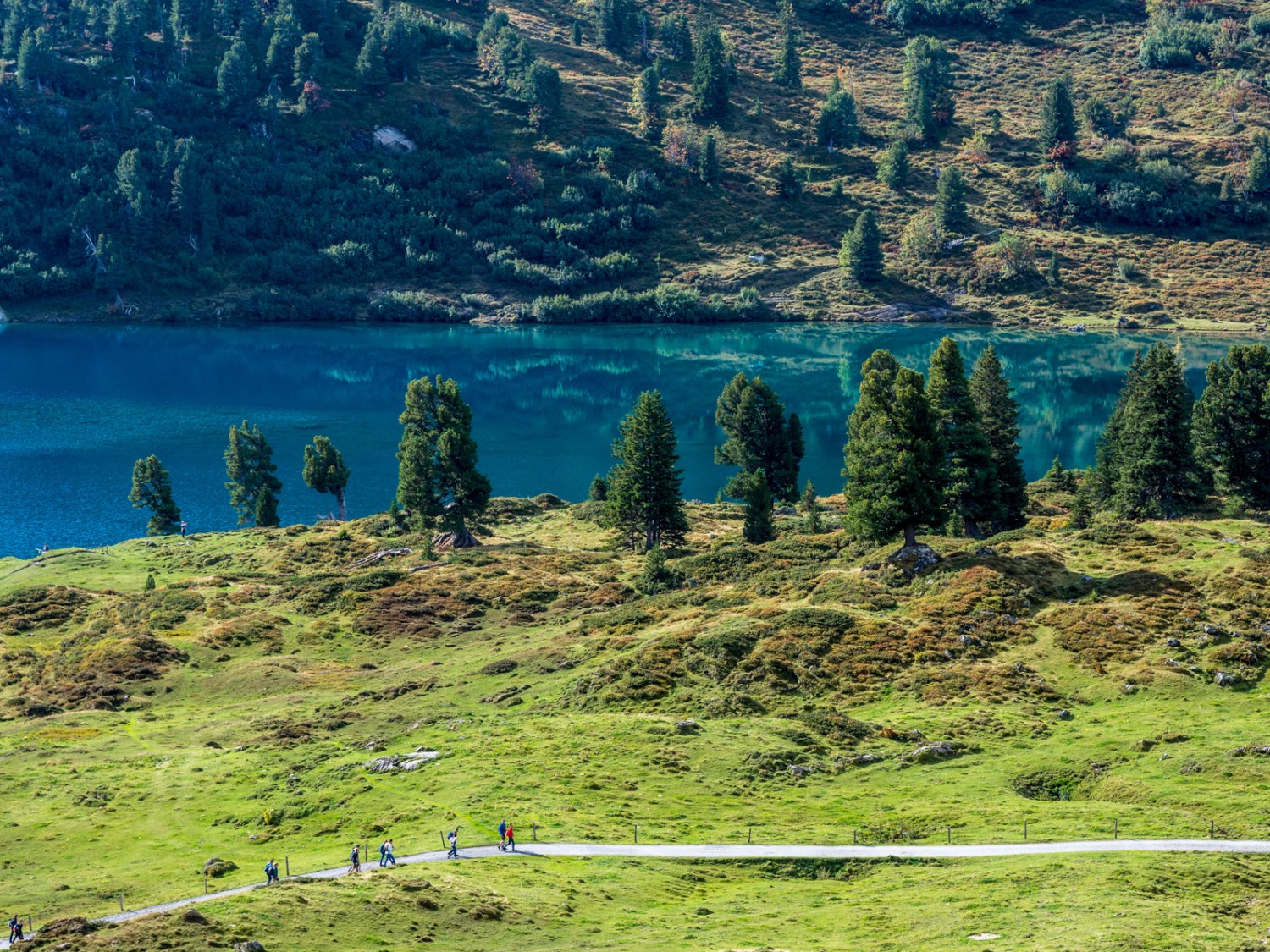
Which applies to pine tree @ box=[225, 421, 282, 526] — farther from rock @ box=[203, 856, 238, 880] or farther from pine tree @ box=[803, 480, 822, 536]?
rock @ box=[203, 856, 238, 880]

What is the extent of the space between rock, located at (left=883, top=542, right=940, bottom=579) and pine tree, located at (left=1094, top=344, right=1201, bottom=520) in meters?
29.6

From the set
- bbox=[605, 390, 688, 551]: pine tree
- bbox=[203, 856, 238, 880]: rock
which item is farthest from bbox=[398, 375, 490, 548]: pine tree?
bbox=[203, 856, 238, 880]: rock

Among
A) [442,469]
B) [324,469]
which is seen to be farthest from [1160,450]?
[324,469]

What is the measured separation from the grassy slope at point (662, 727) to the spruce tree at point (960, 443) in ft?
27.7

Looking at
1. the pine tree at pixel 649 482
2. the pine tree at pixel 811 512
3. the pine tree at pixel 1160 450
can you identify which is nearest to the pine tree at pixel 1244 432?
the pine tree at pixel 1160 450

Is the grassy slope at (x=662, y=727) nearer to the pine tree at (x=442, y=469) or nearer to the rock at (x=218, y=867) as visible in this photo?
the rock at (x=218, y=867)

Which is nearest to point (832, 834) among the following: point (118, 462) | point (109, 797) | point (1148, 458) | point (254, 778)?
point (254, 778)

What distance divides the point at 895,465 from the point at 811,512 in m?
34.8

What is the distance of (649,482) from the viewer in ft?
374

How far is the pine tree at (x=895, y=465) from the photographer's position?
87188 mm

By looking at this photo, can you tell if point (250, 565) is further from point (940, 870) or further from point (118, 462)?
point (940, 870)

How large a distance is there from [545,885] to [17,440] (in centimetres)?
16258

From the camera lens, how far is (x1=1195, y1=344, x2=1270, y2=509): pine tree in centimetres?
10975

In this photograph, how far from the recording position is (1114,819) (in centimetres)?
5134
